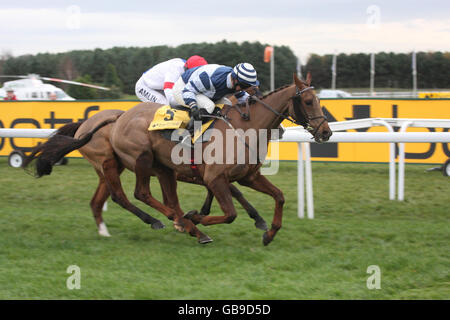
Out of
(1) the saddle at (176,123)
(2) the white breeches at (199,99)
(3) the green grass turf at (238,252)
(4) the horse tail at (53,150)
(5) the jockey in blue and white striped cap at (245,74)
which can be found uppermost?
(5) the jockey in blue and white striped cap at (245,74)

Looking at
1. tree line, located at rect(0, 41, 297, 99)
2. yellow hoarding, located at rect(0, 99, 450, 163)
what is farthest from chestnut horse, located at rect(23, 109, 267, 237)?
tree line, located at rect(0, 41, 297, 99)

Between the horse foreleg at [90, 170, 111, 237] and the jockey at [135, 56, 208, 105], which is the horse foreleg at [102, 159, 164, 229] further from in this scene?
the jockey at [135, 56, 208, 105]

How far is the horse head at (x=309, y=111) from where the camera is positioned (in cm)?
459

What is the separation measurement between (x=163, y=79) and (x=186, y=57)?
1873cm

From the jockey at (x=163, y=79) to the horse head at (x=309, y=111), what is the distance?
123cm

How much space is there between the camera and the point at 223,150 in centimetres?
477

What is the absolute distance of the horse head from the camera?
4.59 m

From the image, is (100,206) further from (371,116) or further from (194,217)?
(371,116)

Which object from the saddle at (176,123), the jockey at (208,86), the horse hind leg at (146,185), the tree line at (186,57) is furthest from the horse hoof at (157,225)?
the tree line at (186,57)

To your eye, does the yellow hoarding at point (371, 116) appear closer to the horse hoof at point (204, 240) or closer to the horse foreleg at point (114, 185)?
the horse foreleg at point (114, 185)

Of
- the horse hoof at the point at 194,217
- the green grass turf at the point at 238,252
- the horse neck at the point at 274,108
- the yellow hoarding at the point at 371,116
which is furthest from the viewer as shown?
the yellow hoarding at the point at 371,116

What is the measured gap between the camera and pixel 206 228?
564 cm

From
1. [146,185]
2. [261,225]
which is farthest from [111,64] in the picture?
[261,225]
